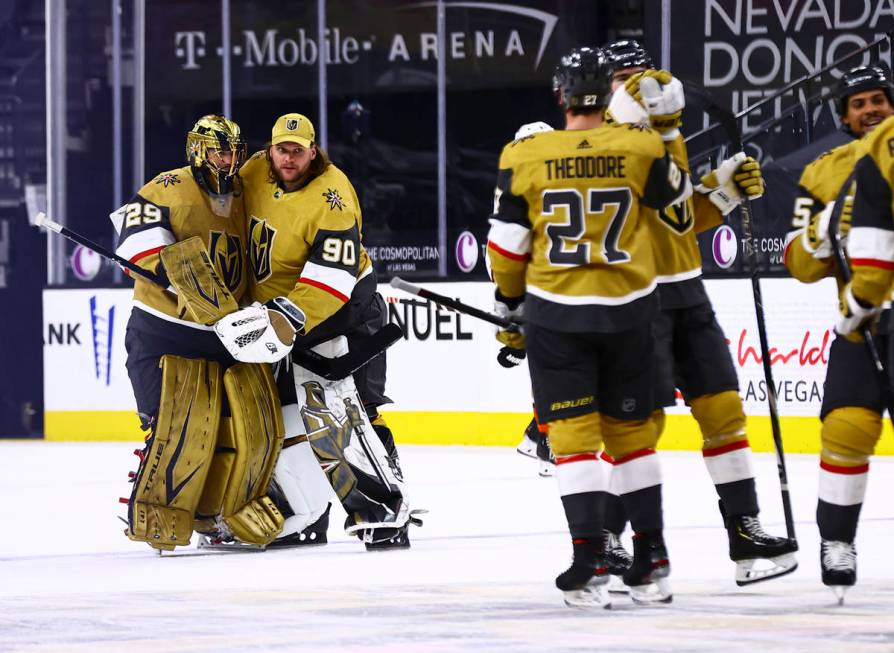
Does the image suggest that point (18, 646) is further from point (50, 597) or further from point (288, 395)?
point (288, 395)

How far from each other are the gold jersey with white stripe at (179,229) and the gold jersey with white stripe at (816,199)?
1998 millimetres

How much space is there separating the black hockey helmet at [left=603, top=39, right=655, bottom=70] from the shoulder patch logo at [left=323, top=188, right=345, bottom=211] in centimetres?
118

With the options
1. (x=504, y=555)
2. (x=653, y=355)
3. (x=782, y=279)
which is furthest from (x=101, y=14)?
(x=653, y=355)

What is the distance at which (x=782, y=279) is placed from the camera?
927 centimetres

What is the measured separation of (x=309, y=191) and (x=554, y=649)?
241cm

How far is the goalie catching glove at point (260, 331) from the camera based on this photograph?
563 centimetres

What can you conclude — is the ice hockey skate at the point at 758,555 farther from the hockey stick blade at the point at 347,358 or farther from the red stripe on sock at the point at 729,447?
the hockey stick blade at the point at 347,358

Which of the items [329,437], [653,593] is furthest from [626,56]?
[329,437]

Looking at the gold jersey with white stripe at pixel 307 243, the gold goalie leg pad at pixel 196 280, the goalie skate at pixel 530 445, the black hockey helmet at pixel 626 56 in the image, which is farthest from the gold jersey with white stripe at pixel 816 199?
the goalie skate at pixel 530 445

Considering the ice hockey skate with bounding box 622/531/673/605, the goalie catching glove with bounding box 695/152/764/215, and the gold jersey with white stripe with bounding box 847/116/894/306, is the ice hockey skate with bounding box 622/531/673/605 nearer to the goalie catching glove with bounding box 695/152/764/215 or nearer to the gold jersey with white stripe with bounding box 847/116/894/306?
the gold jersey with white stripe with bounding box 847/116/894/306

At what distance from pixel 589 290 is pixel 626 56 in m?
0.87

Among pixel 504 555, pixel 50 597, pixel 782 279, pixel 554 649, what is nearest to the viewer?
pixel 554 649

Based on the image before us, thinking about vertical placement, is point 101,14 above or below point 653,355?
above

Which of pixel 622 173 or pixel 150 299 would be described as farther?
pixel 150 299
